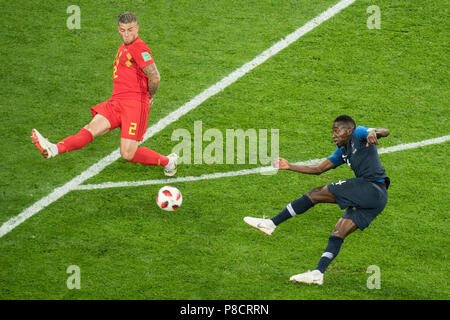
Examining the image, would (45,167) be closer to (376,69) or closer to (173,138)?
(173,138)

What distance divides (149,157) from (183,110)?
142 cm

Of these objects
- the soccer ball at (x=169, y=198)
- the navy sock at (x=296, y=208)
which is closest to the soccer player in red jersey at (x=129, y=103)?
the soccer ball at (x=169, y=198)

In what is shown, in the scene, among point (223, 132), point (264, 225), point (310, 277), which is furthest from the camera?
point (223, 132)

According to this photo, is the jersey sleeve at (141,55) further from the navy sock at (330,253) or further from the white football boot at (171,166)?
the navy sock at (330,253)

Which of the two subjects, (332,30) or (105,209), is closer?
(105,209)

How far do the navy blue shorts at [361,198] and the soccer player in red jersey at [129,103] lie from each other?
7.27 ft

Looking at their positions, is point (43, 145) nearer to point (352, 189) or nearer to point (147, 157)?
point (147, 157)

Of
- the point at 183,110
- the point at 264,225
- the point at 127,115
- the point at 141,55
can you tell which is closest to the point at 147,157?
the point at 127,115

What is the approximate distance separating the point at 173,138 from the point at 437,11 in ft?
16.1

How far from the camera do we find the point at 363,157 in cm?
733

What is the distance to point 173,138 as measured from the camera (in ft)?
30.1

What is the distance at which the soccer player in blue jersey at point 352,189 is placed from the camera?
23.3 ft
